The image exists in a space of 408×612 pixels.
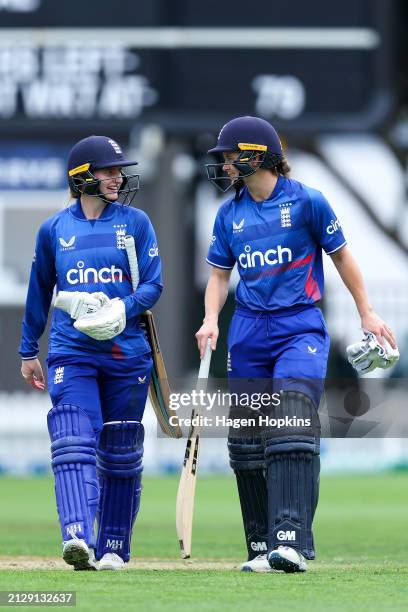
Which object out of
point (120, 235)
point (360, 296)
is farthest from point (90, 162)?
point (360, 296)

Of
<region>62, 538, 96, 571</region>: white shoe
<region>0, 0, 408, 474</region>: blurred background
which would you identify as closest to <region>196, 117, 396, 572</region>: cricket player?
<region>62, 538, 96, 571</region>: white shoe

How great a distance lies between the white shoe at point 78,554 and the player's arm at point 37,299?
35.3 inches

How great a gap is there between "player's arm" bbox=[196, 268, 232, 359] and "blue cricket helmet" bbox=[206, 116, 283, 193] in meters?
0.43

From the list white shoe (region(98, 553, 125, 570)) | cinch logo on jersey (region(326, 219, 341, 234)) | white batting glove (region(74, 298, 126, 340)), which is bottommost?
white shoe (region(98, 553, 125, 570))

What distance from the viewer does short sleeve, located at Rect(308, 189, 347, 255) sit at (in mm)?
7105

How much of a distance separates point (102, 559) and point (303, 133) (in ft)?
26.9

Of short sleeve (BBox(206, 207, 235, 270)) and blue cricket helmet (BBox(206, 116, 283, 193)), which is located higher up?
blue cricket helmet (BBox(206, 116, 283, 193))

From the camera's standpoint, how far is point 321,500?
41.9ft

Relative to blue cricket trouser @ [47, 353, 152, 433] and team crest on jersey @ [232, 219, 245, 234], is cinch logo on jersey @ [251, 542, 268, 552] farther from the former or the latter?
team crest on jersey @ [232, 219, 245, 234]

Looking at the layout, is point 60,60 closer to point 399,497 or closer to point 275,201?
point 399,497

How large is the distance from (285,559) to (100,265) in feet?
4.75

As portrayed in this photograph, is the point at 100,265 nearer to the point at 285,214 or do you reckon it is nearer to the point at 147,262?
the point at 147,262

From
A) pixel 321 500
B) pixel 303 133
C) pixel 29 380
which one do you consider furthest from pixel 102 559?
pixel 303 133

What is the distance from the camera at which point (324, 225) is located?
7.11 meters
